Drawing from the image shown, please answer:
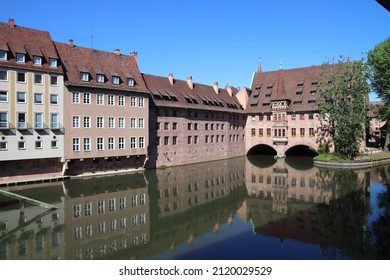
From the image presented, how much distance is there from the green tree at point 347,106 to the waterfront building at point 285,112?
582cm

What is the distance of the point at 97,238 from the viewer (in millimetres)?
18469

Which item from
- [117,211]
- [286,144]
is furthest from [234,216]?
[286,144]

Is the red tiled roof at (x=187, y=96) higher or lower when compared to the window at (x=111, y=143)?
higher

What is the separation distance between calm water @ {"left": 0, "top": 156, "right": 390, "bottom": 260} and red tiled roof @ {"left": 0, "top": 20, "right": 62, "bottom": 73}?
37.0ft

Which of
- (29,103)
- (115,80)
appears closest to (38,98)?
(29,103)

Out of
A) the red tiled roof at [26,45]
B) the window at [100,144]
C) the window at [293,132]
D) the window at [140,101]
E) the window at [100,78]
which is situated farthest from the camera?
the window at [293,132]

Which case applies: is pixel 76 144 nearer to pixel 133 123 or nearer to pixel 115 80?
pixel 133 123

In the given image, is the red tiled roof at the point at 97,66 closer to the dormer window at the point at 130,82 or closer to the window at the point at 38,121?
the dormer window at the point at 130,82

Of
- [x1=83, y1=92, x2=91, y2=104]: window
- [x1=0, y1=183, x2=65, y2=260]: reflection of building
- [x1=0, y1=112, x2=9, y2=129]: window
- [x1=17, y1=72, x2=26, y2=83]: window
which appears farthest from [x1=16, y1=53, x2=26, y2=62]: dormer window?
[x1=0, y1=183, x2=65, y2=260]: reflection of building

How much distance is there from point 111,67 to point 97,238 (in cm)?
2642

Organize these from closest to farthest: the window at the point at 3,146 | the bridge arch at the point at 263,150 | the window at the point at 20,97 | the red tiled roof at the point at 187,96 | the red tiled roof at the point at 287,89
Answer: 1. the window at the point at 3,146
2. the window at the point at 20,97
3. the red tiled roof at the point at 187,96
4. the red tiled roof at the point at 287,89
5. the bridge arch at the point at 263,150

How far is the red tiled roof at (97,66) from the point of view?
36688mm

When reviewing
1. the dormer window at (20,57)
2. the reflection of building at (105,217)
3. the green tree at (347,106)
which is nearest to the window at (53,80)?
the dormer window at (20,57)

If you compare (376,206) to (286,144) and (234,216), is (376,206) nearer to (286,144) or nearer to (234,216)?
(234,216)
